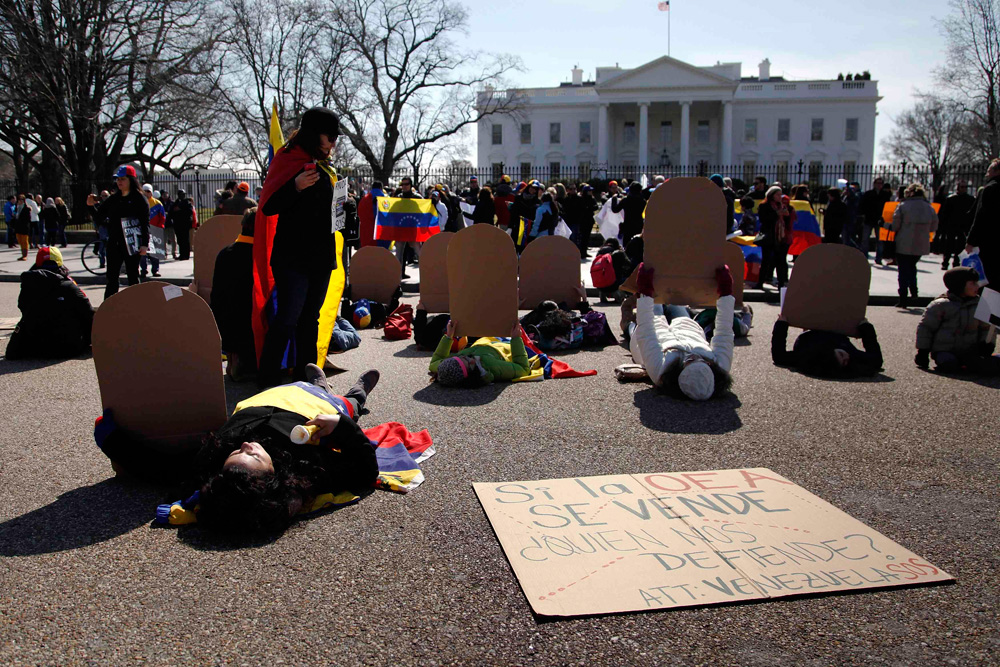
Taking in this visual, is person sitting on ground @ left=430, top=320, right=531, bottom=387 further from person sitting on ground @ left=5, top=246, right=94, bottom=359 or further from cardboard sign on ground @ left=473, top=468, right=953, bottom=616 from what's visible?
person sitting on ground @ left=5, top=246, right=94, bottom=359

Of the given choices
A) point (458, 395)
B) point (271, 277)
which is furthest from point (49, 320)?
point (458, 395)

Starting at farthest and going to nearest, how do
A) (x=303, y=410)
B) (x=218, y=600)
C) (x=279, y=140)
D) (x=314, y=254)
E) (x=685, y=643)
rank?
(x=279, y=140)
(x=314, y=254)
(x=303, y=410)
(x=218, y=600)
(x=685, y=643)

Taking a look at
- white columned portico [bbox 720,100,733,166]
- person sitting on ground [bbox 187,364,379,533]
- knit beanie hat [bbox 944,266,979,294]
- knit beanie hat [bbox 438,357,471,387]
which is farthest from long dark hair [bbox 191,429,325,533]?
white columned portico [bbox 720,100,733,166]

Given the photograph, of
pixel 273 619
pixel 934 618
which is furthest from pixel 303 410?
pixel 934 618

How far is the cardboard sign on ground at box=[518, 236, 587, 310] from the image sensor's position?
9.76 m

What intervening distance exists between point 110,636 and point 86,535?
1.02 meters

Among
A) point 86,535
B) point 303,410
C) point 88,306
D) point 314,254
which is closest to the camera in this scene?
point 86,535

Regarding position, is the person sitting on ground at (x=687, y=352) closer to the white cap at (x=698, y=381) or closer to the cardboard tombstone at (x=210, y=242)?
the white cap at (x=698, y=381)

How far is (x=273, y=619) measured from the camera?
2910 millimetres

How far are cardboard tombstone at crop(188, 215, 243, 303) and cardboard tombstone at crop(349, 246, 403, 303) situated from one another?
200cm

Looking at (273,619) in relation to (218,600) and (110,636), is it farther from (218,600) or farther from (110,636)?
(110,636)

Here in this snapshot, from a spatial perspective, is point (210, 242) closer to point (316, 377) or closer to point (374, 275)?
point (374, 275)

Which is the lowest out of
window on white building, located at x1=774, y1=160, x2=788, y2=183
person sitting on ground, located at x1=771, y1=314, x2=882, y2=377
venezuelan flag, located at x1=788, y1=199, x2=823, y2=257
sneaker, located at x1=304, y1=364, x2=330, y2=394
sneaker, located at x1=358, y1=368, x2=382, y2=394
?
person sitting on ground, located at x1=771, y1=314, x2=882, y2=377

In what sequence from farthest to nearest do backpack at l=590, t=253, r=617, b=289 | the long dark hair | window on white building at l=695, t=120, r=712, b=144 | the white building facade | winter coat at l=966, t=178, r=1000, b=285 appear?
window on white building at l=695, t=120, r=712, b=144 → the white building facade → backpack at l=590, t=253, r=617, b=289 → winter coat at l=966, t=178, r=1000, b=285 → the long dark hair
